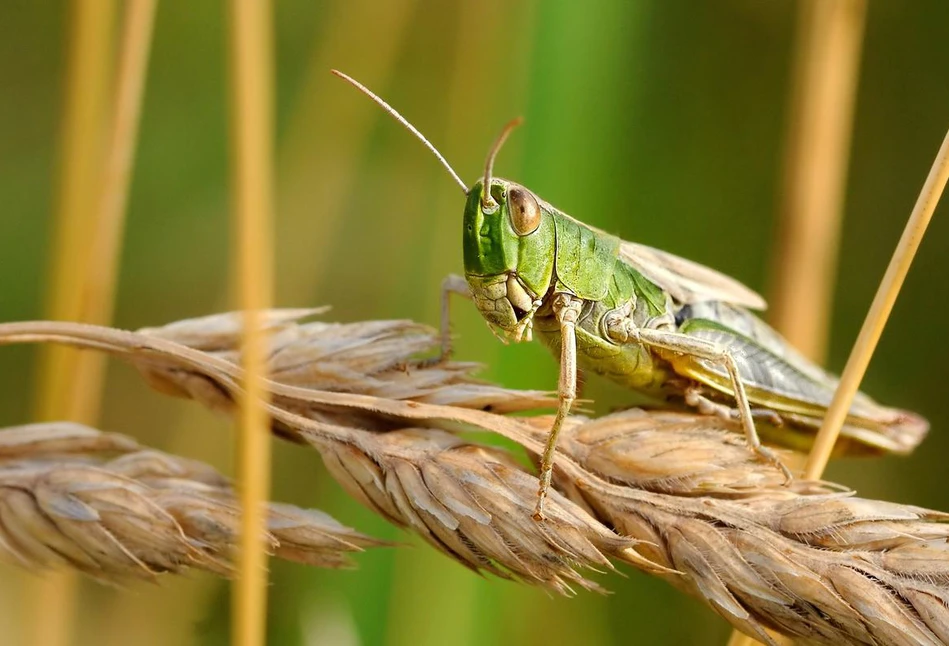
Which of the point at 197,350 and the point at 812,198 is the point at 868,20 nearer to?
the point at 812,198

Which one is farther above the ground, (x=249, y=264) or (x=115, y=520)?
(x=249, y=264)

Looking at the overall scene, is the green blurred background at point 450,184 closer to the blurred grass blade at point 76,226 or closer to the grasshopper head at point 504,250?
the grasshopper head at point 504,250

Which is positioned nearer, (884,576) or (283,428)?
(884,576)

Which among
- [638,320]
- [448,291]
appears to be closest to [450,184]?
[448,291]

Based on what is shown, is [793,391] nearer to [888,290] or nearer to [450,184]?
[888,290]

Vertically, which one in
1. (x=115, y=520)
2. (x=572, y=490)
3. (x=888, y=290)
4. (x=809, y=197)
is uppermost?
(x=809, y=197)

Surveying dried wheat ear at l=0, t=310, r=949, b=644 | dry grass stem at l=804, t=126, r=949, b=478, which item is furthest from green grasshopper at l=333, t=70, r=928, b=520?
dry grass stem at l=804, t=126, r=949, b=478

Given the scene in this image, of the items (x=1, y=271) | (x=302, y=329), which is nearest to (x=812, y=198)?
(x=302, y=329)

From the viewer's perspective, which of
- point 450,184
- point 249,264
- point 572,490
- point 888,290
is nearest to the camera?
point 249,264
